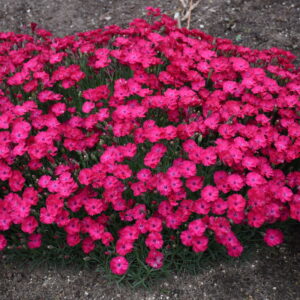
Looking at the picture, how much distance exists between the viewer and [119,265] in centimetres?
235

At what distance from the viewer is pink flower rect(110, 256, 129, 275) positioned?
2.33 m

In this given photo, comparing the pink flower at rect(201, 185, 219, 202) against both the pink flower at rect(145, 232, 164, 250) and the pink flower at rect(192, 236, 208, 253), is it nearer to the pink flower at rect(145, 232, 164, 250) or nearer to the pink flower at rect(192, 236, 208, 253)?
the pink flower at rect(192, 236, 208, 253)

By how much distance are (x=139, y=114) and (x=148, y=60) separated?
0.57 metres

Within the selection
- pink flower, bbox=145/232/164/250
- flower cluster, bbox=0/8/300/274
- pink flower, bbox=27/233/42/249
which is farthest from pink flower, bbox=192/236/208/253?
pink flower, bbox=27/233/42/249

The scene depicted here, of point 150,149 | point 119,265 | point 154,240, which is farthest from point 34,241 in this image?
point 150,149

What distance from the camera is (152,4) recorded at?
520 centimetres

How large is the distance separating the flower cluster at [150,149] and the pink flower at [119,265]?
19 mm

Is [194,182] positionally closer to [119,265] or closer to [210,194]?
[210,194]

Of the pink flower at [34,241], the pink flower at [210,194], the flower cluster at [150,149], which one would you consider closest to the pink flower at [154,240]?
the flower cluster at [150,149]

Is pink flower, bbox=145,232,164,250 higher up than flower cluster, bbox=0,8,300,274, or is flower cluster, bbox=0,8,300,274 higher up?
flower cluster, bbox=0,8,300,274

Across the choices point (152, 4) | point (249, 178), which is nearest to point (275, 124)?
point (249, 178)

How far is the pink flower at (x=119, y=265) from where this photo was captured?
2334 millimetres

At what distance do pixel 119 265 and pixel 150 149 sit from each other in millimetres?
903

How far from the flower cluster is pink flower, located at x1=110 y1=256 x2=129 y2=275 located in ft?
0.06
